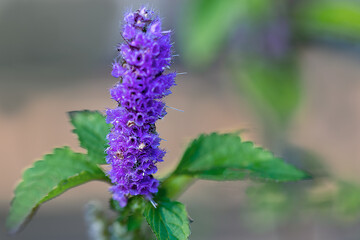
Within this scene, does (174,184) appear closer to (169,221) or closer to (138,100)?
(169,221)

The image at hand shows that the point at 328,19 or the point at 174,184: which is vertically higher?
the point at 328,19

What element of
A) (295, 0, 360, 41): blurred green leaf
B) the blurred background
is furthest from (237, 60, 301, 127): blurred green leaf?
(295, 0, 360, 41): blurred green leaf

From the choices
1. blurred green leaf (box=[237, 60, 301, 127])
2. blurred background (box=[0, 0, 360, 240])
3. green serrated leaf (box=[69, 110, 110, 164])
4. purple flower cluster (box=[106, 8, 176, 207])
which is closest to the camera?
purple flower cluster (box=[106, 8, 176, 207])

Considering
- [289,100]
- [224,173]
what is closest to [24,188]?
[224,173]

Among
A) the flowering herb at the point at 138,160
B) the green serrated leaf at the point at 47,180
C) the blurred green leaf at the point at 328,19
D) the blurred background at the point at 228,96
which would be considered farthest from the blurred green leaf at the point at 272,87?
the green serrated leaf at the point at 47,180

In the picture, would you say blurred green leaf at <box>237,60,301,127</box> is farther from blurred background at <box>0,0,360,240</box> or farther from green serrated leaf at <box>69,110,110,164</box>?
green serrated leaf at <box>69,110,110,164</box>

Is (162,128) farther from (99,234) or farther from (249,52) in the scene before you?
(99,234)

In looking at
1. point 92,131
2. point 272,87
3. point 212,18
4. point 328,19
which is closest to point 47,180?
point 92,131
